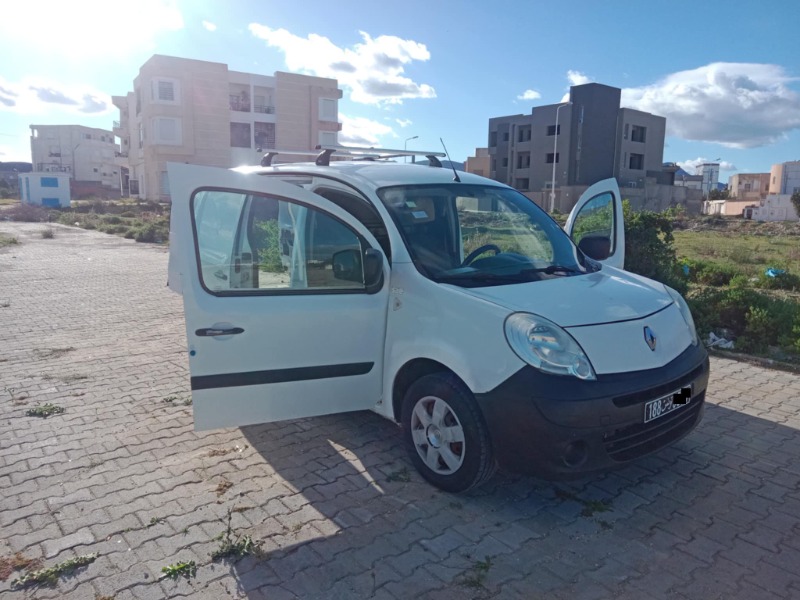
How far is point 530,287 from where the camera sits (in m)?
3.78

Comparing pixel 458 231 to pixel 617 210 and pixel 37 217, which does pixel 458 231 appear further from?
pixel 37 217

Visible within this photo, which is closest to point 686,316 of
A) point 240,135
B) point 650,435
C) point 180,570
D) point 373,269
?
point 650,435

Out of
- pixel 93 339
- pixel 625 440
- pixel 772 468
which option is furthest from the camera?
pixel 93 339

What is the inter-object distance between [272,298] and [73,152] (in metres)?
109

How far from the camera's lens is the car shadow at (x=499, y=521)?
2977mm

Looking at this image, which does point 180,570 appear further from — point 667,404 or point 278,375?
point 667,404

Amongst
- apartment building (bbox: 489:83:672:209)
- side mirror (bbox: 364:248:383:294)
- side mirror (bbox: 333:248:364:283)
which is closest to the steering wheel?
side mirror (bbox: 364:248:383:294)

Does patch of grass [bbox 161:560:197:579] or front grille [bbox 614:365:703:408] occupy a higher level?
front grille [bbox 614:365:703:408]

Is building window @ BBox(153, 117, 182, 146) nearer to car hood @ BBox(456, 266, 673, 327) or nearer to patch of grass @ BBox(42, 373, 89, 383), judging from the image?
patch of grass @ BBox(42, 373, 89, 383)

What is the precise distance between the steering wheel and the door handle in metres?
1.51

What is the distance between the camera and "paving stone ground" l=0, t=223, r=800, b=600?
296 cm

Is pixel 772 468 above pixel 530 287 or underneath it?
underneath

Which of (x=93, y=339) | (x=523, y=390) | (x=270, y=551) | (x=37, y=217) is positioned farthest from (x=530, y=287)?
(x=37, y=217)

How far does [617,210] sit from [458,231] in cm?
222
